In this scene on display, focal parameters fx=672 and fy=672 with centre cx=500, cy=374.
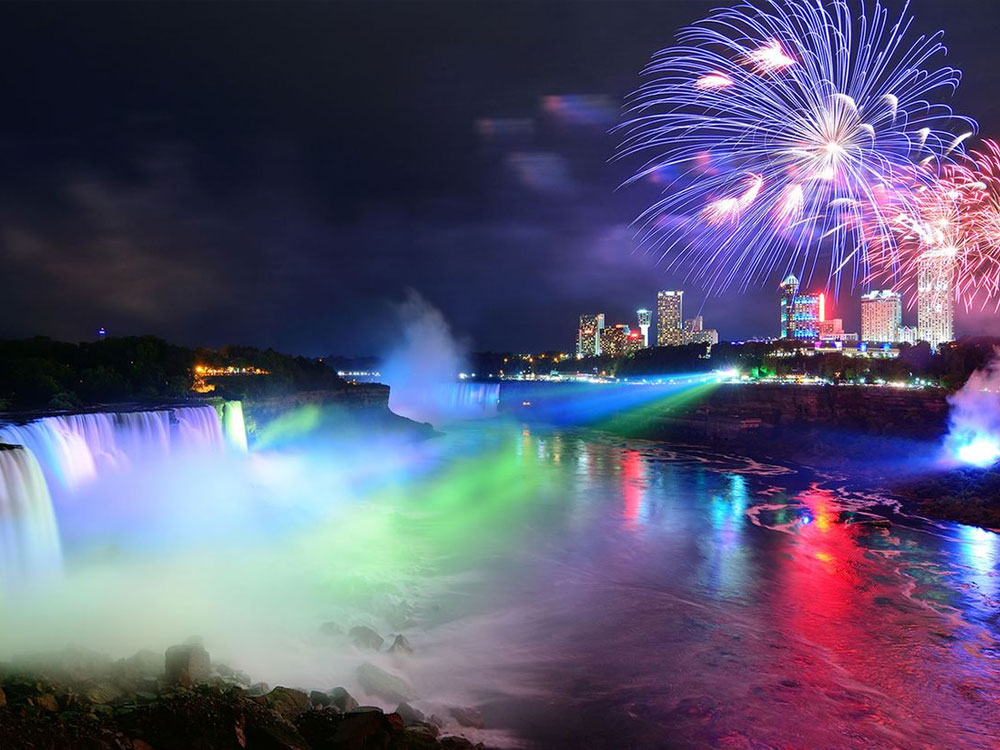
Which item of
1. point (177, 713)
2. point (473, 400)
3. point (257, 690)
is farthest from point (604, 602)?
point (473, 400)

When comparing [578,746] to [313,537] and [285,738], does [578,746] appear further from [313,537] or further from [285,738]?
[313,537]

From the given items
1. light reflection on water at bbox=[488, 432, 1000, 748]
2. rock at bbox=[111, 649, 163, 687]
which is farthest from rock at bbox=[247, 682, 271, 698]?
light reflection on water at bbox=[488, 432, 1000, 748]

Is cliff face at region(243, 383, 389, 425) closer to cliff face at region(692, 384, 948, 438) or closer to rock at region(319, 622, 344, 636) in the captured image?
cliff face at region(692, 384, 948, 438)

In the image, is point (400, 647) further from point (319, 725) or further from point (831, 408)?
point (831, 408)

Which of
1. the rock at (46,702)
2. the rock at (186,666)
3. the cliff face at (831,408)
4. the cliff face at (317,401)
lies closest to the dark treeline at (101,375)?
the cliff face at (317,401)

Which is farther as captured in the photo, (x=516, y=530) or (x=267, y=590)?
(x=516, y=530)

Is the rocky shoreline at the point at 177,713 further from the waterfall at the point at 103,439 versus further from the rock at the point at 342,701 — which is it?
the waterfall at the point at 103,439

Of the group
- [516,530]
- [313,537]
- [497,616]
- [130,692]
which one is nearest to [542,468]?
[516,530]
